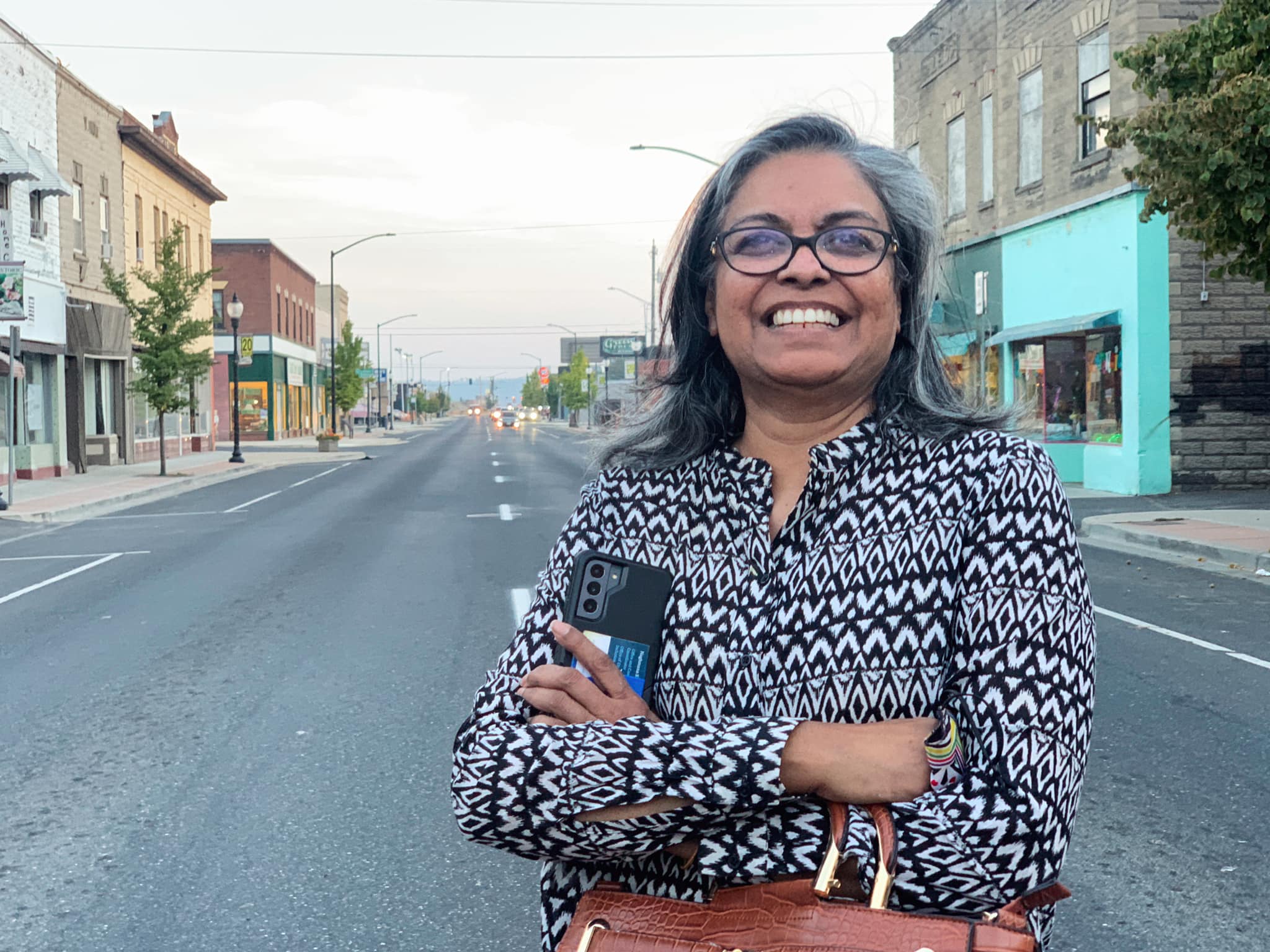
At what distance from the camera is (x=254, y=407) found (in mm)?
61531

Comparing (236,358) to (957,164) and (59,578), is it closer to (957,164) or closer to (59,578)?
(957,164)

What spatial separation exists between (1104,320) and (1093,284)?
1062 mm

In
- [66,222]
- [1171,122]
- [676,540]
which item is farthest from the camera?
[66,222]

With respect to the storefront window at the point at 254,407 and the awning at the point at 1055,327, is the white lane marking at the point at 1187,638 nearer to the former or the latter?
the awning at the point at 1055,327

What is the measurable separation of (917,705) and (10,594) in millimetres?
11572

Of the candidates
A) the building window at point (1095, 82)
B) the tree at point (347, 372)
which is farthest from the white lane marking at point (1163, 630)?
the tree at point (347, 372)

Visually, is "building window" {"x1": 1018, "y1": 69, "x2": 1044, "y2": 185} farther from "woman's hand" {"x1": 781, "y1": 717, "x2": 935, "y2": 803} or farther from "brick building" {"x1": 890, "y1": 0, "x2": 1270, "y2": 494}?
"woman's hand" {"x1": 781, "y1": 717, "x2": 935, "y2": 803}

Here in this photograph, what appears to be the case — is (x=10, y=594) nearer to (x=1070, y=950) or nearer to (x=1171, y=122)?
(x=1070, y=950)

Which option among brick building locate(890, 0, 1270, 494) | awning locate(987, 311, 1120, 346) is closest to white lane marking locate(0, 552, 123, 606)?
brick building locate(890, 0, 1270, 494)

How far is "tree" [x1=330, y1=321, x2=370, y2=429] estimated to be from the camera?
71.2m

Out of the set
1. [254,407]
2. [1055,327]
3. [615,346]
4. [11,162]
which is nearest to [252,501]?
[11,162]

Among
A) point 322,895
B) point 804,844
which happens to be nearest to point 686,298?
point 804,844

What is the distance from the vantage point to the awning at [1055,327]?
2169 centimetres

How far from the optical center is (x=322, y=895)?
14.4 feet
